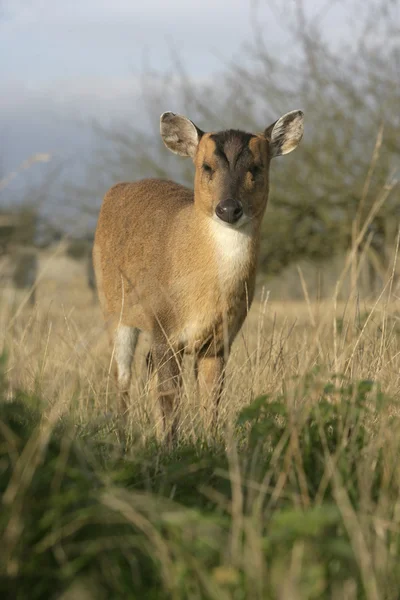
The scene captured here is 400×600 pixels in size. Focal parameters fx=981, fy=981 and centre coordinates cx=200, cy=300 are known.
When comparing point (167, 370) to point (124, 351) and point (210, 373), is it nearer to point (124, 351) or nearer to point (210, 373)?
point (210, 373)

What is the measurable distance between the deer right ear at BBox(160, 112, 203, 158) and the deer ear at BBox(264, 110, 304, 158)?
552 millimetres

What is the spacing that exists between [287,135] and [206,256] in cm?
131

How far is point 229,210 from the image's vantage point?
6.02m

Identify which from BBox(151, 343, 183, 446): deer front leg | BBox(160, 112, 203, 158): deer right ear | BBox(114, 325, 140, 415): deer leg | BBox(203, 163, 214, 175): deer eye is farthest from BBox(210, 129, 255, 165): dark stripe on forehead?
BBox(114, 325, 140, 415): deer leg

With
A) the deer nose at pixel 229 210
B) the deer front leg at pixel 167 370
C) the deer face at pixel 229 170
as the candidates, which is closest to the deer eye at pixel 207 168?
the deer face at pixel 229 170

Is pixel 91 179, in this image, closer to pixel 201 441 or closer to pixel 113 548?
pixel 201 441

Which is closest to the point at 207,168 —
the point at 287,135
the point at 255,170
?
the point at 255,170

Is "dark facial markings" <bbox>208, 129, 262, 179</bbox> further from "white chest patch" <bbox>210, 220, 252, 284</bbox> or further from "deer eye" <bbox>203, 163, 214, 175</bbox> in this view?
"white chest patch" <bbox>210, 220, 252, 284</bbox>

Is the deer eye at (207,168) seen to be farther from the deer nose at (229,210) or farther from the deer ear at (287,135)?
the deer ear at (287,135)

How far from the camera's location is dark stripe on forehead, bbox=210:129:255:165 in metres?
6.44

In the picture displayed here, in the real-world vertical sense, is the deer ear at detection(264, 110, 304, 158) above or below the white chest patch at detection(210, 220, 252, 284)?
above

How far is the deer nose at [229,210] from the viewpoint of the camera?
603 cm

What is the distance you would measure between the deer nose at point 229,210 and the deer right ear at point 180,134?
1.07 m

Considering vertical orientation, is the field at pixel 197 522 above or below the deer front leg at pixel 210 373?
above
